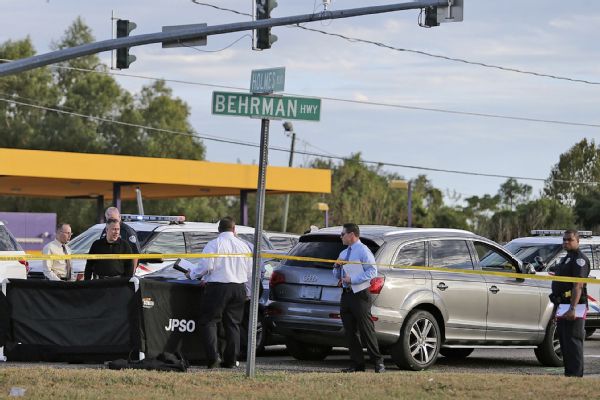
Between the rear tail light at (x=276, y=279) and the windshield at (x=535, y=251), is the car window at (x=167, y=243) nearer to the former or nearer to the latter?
the rear tail light at (x=276, y=279)

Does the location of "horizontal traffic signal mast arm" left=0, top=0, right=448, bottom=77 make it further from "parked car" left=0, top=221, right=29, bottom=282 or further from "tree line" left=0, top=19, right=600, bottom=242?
"tree line" left=0, top=19, right=600, bottom=242

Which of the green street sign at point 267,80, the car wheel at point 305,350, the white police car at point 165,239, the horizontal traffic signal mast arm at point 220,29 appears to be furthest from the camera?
the horizontal traffic signal mast arm at point 220,29

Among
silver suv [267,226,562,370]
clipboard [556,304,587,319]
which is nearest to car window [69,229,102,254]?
silver suv [267,226,562,370]

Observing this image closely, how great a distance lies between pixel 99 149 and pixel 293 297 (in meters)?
62.7

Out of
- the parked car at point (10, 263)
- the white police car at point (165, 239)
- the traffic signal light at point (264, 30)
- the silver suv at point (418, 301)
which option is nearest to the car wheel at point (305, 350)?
the silver suv at point (418, 301)

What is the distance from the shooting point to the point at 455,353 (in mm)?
16781

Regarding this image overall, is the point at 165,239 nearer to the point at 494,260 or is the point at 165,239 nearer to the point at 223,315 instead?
the point at 223,315

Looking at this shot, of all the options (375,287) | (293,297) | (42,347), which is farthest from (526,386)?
(42,347)

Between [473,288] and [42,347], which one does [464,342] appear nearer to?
[473,288]

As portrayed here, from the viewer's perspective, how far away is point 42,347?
43.5 ft

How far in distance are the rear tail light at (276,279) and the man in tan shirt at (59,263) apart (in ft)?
9.76

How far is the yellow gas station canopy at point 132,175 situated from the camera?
3750 centimetres

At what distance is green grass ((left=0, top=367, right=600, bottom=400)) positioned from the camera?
10711 mm

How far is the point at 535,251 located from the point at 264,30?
715 centimetres
